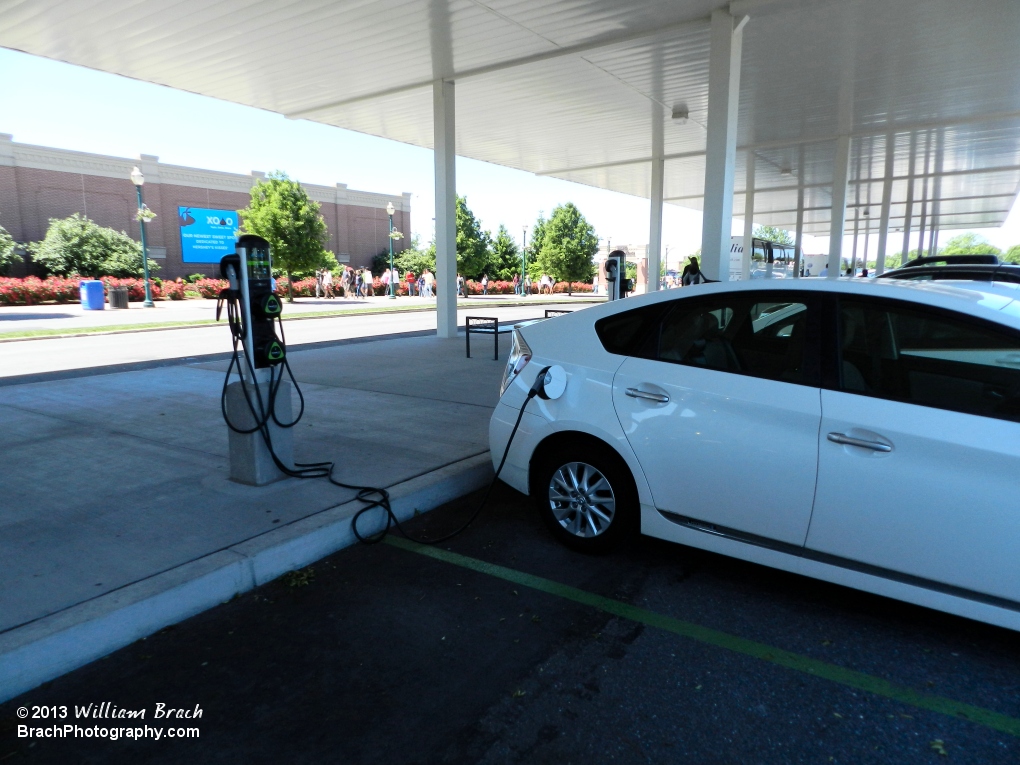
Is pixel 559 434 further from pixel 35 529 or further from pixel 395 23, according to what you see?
pixel 395 23

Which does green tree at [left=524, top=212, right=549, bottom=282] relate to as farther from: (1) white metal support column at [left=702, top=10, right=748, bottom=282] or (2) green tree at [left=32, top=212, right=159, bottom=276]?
(1) white metal support column at [left=702, top=10, right=748, bottom=282]

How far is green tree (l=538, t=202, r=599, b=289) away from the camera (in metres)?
45.0

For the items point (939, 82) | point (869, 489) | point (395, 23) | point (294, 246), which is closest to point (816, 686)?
point (869, 489)

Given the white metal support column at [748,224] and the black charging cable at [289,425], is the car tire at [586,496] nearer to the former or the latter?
the black charging cable at [289,425]

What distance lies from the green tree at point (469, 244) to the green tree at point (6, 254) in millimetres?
23565

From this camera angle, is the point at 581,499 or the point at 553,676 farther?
the point at 581,499

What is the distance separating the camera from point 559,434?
157 inches

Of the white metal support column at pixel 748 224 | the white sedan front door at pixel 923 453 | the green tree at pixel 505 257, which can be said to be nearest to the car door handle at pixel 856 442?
the white sedan front door at pixel 923 453

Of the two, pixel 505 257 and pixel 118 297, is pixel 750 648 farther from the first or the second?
pixel 505 257

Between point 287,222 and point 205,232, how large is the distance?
684 inches

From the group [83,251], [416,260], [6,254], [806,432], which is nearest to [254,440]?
[806,432]

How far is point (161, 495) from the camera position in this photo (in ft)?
14.7

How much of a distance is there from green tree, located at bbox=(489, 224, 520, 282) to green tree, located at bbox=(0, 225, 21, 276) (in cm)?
3051

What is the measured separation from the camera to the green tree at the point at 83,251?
33.8m
